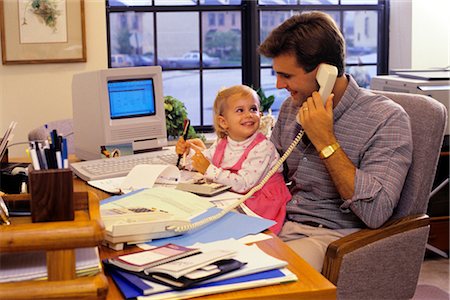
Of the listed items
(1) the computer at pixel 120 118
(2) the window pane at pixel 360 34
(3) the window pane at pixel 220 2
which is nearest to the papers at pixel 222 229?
(1) the computer at pixel 120 118

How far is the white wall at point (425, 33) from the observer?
427 cm

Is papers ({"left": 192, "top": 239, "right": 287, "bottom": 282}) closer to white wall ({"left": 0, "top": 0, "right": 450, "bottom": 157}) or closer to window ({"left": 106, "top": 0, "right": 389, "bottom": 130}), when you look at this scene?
white wall ({"left": 0, "top": 0, "right": 450, "bottom": 157})

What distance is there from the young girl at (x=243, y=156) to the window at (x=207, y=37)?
185cm

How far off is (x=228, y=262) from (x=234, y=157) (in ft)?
3.21

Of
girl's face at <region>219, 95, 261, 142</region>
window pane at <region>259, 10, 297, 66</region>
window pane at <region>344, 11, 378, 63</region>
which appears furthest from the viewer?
window pane at <region>344, 11, 378, 63</region>

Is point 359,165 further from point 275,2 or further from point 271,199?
point 275,2

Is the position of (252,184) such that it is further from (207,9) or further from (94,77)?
(207,9)

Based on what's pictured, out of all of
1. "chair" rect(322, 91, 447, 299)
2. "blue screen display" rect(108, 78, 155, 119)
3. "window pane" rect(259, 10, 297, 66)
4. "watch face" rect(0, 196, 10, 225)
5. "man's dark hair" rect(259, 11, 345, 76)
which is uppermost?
"window pane" rect(259, 10, 297, 66)

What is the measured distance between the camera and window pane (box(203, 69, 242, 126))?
436 cm

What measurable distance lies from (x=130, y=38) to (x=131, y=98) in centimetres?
154

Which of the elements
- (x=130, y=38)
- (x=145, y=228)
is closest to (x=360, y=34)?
(x=130, y=38)

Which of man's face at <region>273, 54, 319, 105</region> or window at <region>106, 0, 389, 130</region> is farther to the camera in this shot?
window at <region>106, 0, 389, 130</region>

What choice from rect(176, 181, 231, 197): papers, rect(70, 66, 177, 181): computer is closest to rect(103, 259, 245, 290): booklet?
rect(176, 181, 231, 197): papers

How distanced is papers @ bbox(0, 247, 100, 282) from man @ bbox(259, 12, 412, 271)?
942mm
